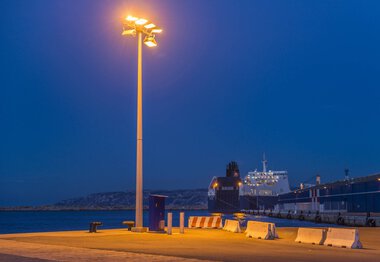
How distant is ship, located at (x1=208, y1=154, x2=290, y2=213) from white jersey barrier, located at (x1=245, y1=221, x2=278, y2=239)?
134625 millimetres

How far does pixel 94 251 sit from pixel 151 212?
10.5 metres

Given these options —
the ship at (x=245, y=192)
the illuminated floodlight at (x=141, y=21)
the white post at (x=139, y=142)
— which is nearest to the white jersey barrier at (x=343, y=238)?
the white post at (x=139, y=142)

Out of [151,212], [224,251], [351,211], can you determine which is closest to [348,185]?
[351,211]

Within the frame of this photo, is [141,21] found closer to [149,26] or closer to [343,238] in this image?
[149,26]

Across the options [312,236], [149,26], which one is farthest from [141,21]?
[312,236]

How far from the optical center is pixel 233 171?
16938cm

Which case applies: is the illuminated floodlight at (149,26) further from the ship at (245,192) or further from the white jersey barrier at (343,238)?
the ship at (245,192)

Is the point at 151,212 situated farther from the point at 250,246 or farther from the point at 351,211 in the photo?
the point at 351,211

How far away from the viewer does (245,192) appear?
164 metres

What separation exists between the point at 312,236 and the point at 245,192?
142m

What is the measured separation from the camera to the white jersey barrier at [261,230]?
982 inches

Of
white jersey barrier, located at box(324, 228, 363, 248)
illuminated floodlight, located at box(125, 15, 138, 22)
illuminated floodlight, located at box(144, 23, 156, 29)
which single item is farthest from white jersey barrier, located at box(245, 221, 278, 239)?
illuminated floodlight, located at box(125, 15, 138, 22)

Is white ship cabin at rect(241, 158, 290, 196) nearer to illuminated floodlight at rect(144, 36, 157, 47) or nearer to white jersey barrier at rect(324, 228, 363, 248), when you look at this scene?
illuminated floodlight at rect(144, 36, 157, 47)

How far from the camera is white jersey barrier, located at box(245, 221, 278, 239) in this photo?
982 inches
